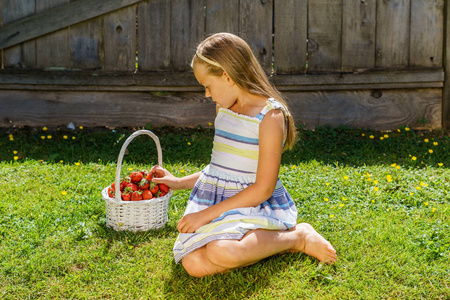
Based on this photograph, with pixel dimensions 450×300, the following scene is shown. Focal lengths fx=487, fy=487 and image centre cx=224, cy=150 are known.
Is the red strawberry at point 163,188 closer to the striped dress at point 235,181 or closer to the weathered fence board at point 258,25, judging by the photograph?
the striped dress at point 235,181

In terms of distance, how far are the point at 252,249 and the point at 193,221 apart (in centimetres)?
32

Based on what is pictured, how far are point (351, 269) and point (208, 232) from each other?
29.9 inches

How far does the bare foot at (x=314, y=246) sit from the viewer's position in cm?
252

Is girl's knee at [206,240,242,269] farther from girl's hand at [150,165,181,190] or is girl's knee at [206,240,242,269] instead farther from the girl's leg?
girl's hand at [150,165,181,190]

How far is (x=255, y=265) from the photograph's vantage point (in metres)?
2.51

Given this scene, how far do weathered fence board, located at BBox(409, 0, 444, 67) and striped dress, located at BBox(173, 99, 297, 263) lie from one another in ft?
9.78

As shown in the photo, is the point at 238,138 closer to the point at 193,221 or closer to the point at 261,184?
the point at 261,184

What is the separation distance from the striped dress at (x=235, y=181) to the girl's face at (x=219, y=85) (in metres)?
0.10

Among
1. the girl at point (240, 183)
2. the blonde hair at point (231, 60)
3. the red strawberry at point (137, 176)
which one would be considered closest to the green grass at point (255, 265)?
the girl at point (240, 183)

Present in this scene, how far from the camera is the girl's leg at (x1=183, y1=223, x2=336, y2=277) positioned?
235 centimetres

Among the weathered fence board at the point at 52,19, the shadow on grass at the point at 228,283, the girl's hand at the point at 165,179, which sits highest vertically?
the weathered fence board at the point at 52,19

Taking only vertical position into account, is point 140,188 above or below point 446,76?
below

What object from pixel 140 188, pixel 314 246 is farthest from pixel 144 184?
pixel 314 246

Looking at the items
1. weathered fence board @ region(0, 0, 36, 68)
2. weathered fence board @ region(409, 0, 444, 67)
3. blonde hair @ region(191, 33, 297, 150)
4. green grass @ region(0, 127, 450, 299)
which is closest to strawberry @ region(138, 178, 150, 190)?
green grass @ region(0, 127, 450, 299)
